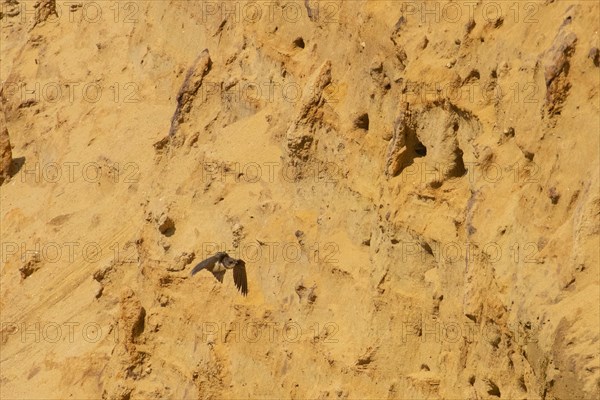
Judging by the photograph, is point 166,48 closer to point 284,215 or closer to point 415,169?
point 284,215

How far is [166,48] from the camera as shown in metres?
23.5

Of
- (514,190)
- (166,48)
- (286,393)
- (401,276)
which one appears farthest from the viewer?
(166,48)

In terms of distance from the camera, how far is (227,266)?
1792cm

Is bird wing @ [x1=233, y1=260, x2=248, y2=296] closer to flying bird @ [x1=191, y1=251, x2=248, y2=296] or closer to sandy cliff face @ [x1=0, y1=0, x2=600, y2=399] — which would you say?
flying bird @ [x1=191, y1=251, x2=248, y2=296]

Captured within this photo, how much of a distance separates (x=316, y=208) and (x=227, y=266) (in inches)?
56.4

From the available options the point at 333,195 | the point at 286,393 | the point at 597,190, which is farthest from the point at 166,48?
the point at 597,190

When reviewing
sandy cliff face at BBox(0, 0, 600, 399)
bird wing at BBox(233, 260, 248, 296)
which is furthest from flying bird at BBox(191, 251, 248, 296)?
sandy cliff face at BBox(0, 0, 600, 399)

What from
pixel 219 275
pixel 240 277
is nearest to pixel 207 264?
pixel 219 275

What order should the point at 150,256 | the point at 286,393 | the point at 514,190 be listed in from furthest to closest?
the point at 150,256, the point at 286,393, the point at 514,190

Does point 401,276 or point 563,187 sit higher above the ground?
point 563,187

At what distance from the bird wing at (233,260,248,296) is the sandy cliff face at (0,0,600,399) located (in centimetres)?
12

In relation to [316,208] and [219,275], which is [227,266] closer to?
[219,275]

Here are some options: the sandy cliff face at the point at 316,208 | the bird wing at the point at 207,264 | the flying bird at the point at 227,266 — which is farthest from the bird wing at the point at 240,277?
the bird wing at the point at 207,264

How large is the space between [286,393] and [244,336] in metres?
1.20
